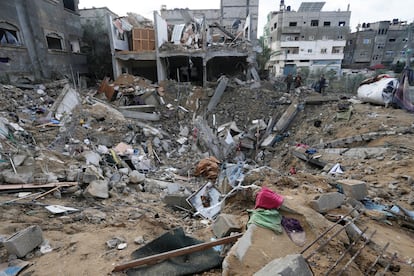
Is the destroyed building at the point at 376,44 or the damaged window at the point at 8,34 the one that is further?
the destroyed building at the point at 376,44

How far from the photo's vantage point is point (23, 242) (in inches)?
102

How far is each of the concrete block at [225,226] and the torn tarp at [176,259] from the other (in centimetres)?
33

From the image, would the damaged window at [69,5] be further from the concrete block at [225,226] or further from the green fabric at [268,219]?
the green fabric at [268,219]

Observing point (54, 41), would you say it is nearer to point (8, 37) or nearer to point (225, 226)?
point (8, 37)

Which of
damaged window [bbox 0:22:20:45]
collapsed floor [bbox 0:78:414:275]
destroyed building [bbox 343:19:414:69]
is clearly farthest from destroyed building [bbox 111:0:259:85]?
destroyed building [bbox 343:19:414:69]

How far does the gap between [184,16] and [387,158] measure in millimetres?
19610

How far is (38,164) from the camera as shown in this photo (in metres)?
4.96

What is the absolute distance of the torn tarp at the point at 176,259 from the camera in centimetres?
224

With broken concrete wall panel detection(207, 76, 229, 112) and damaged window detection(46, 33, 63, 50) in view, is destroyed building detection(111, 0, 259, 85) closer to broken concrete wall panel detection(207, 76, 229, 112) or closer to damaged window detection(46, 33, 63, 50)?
broken concrete wall panel detection(207, 76, 229, 112)

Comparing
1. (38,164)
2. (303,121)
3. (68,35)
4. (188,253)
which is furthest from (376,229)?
(68,35)

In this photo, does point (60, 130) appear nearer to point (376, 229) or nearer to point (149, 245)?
point (149, 245)

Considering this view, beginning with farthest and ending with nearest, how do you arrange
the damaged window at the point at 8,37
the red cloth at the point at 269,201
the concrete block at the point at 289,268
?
the damaged window at the point at 8,37, the red cloth at the point at 269,201, the concrete block at the point at 289,268

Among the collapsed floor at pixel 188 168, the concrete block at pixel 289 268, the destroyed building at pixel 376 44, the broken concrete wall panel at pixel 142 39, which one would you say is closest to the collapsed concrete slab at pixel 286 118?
the collapsed floor at pixel 188 168

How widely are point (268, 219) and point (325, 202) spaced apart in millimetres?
1000
